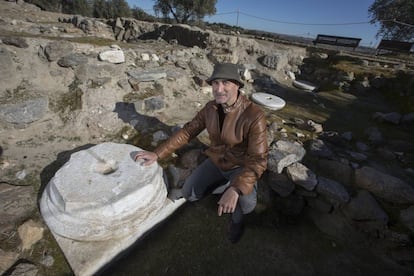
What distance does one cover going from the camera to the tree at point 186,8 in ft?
68.5

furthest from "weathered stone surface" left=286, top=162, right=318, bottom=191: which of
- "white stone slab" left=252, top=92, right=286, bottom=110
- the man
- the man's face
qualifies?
"white stone slab" left=252, top=92, right=286, bottom=110

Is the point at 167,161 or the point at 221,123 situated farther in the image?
the point at 167,161

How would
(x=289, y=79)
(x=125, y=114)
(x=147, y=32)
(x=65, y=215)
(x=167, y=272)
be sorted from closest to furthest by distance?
(x=65, y=215) → (x=167, y=272) → (x=125, y=114) → (x=289, y=79) → (x=147, y=32)

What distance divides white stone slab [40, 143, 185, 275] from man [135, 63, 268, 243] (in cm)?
33

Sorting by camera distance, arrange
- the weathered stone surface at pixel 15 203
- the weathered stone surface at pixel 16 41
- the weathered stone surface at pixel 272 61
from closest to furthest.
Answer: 1. the weathered stone surface at pixel 15 203
2. the weathered stone surface at pixel 16 41
3. the weathered stone surface at pixel 272 61

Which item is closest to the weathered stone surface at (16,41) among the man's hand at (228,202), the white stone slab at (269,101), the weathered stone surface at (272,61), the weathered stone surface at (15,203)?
the weathered stone surface at (15,203)

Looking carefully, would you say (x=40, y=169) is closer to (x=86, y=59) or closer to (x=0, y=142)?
(x=0, y=142)

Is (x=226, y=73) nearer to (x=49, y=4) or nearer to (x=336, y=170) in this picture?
(x=336, y=170)

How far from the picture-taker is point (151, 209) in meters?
2.40

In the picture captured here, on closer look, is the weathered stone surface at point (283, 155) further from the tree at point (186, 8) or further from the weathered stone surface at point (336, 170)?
the tree at point (186, 8)

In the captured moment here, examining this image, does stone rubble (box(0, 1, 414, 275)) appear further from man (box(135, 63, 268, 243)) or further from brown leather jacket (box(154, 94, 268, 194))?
brown leather jacket (box(154, 94, 268, 194))

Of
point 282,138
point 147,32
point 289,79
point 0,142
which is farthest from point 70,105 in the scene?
point 147,32

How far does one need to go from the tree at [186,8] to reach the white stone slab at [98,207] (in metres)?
22.8

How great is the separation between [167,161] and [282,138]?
1.93 m
